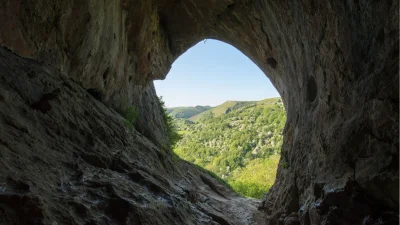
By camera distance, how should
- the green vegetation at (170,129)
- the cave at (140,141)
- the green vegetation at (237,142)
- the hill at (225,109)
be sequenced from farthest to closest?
the hill at (225,109) → the green vegetation at (237,142) → the green vegetation at (170,129) → the cave at (140,141)

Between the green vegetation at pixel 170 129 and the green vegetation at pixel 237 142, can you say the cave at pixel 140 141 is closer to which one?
the green vegetation at pixel 170 129

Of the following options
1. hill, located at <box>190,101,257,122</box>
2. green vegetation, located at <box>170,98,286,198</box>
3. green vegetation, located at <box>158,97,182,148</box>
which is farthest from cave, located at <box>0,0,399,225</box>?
hill, located at <box>190,101,257,122</box>

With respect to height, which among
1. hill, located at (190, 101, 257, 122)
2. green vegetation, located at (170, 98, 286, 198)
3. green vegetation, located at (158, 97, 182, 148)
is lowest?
green vegetation, located at (170, 98, 286, 198)

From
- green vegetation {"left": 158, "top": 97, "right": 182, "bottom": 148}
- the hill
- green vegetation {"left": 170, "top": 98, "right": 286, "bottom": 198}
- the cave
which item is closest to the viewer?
the cave

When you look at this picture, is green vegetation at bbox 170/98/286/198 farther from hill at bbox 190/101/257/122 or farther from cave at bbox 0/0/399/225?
cave at bbox 0/0/399/225

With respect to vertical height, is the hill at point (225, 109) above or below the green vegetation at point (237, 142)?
above

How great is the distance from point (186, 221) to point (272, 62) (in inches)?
389

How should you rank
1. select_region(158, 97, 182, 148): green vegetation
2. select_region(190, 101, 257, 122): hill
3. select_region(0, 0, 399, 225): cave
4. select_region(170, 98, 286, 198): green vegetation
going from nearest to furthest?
select_region(0, 0, 399, 225): cave → select_region(158, 97, 182, 148): green vegetation → select_region(170, 98, 286, 198): green vegetation → select_region(190, 101, 257, 122): hill

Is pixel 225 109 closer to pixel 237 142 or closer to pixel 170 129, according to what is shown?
pixel 237 142

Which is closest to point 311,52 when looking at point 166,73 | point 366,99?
point 366,99

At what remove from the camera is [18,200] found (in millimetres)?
3816

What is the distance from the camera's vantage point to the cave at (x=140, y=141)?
442 centimetres

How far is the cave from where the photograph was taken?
4.42 metres

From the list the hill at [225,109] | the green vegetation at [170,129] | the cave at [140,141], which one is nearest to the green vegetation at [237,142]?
the hill at [225,109]
